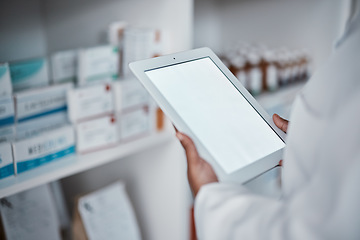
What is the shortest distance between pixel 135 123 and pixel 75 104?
19 centimetres

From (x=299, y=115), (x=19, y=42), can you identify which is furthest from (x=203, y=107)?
(x=19, y=42)

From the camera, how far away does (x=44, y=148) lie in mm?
879

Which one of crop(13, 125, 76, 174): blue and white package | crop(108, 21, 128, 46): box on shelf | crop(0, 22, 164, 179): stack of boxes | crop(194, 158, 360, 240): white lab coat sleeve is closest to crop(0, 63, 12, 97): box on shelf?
crop(0, 22, 164, 179): stack of boxes

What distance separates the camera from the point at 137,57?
1.05m

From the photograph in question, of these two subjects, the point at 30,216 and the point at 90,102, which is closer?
the point at 90,102

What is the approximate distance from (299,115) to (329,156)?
73 millimetres

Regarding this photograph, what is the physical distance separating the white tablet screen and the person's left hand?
21mm

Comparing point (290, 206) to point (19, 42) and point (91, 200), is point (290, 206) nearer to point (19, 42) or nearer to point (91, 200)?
point (91, 200)

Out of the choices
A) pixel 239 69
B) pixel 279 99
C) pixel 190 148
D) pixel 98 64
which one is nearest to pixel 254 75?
pixel 239 69

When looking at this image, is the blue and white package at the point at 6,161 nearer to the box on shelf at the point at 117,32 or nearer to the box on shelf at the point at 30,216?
the box on shelf at the point at 30,216

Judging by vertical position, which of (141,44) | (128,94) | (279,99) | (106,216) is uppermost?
(141,44)

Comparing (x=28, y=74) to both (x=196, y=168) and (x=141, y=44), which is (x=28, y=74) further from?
(x=196, y=168)

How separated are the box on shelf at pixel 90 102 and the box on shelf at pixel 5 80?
0.44ft

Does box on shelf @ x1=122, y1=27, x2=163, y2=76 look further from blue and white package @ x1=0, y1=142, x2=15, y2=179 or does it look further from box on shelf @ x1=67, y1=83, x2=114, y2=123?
blue and white package @ x1=0, y1=142, x2=15, y2=179
